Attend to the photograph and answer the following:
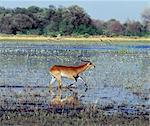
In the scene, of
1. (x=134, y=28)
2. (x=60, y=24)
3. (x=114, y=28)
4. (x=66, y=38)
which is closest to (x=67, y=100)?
(x=66, y=38)

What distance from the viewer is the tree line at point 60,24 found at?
6625cm

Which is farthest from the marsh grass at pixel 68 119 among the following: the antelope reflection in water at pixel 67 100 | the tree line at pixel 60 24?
the tree line at pixel 60 24

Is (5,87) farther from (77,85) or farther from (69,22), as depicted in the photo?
(69,22)

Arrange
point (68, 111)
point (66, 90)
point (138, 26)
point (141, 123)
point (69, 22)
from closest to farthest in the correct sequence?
point (141, 123) → point (68, 111) → point (66, 90) → point (69, 22) → point (138, 26)

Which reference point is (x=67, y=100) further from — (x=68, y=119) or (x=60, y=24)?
(x=60, y=24)

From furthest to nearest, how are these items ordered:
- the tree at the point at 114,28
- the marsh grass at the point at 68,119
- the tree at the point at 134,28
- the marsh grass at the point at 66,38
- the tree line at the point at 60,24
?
the tree at the point at 114,28 < the tree at the point at 134,28 < the tree line at the point at 60,24 < the marsh grass at the point at 66,38 < the marsh grass at the point at 68,119

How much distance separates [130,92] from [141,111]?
3484 millimetres

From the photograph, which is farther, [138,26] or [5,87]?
[138,26]

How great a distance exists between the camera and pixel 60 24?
68.8 metres

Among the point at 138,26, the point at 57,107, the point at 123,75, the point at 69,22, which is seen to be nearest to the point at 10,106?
the point at 57,107

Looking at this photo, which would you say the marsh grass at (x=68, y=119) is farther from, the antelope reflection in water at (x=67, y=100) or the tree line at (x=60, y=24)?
the tree line at (x=60, y=24)

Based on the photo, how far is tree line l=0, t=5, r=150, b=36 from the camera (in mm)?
66250

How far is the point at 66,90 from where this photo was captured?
49.2 ft

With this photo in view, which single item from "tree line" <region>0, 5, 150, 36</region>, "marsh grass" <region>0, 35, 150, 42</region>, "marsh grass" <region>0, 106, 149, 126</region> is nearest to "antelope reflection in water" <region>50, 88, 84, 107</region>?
"marsh grass" <region>0, 106, 149, 126</region>
